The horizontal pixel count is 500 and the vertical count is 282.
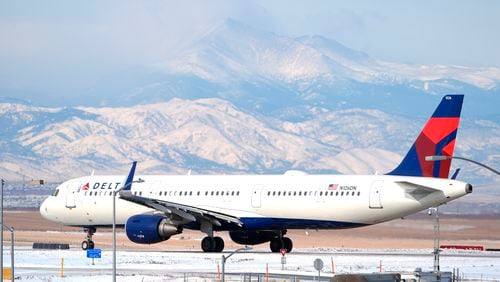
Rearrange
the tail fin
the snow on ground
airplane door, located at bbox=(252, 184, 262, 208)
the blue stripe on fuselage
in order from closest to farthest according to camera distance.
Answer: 1. the snow on ground
2. the tail fin
3. the blue stripe on fuselage
4. airplane door, located at bbox=(252, 184, 262, 208)

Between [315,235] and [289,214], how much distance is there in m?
32.7

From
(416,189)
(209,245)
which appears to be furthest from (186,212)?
(416,189)

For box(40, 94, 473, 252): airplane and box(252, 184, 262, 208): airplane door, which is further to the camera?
box(252, 184, 262, 208): airplane door

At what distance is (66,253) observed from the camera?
73.8 meters

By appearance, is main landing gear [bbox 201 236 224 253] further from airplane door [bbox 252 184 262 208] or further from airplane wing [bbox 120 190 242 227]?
airplane door [bbox 252 184 262 208]

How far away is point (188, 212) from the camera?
229 ft

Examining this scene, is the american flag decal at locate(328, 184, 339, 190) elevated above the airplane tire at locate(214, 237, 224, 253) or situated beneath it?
elevated above

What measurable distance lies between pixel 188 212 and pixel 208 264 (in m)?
7.37

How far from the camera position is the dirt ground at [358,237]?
8975cm

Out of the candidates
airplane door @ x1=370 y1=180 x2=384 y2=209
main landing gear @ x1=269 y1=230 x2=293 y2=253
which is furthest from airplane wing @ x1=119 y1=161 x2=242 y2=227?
airplane door @ x1=370 y1=180 x2=384 y2=209

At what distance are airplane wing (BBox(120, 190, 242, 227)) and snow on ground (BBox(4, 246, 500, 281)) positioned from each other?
189 cm

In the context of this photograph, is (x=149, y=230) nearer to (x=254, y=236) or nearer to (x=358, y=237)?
(x=254, y=236)

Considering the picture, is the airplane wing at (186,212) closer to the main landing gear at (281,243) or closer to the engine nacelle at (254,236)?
→ the engine nacelle at (254,236)

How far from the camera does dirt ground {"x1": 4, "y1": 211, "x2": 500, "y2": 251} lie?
89.8 meters
